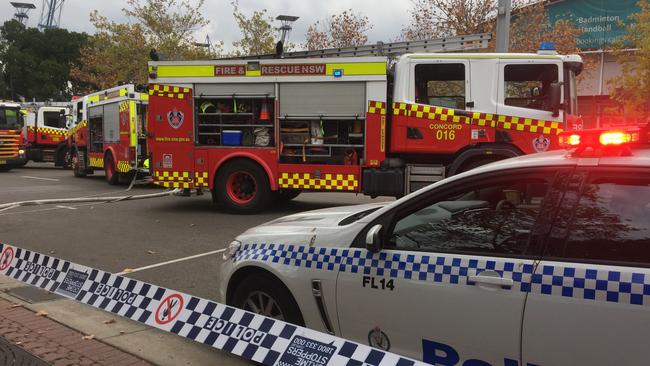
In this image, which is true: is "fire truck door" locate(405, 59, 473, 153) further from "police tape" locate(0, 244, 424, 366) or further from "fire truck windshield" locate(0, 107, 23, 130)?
"fire truck windshield" locate(0, 107, 23, 130)

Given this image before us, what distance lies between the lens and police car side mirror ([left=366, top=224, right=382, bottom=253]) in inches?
112

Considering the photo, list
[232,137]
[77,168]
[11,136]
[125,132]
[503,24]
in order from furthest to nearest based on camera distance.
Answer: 1. [11,136]
2. [77,168]
3. [125,132]
4. [503,24]
5. [232,137]

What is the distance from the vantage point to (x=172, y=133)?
10.1 meters

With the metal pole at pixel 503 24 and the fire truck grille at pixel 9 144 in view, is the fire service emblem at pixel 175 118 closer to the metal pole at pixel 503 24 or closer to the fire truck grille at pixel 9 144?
the metal pole at pixel 503 24

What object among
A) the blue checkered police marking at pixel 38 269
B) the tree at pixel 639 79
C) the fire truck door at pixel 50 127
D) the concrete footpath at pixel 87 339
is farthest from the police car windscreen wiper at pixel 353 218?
the fire truck door at pixel 50 127

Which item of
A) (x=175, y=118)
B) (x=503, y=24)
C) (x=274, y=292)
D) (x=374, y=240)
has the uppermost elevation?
(x=503, y=24)

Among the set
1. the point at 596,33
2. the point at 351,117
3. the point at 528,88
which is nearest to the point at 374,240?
the point at 351,117

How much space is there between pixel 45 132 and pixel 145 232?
A: 20211 mm

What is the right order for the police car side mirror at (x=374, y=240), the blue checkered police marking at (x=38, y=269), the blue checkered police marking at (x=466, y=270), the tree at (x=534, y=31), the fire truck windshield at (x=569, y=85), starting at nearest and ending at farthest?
the blue checkered police marking at (x=466, y=270) < the police car side mirror at (x=374, y=240) < the blue checkered police marking at (x=38, y=269) < the fire truck windshield at (x=569, y=85) < the tree at (x=534, y=31)

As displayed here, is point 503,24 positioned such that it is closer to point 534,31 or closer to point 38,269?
point 534,31

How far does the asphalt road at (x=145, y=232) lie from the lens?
6.13m

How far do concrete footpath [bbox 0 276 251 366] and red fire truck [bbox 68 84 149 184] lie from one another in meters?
10.5

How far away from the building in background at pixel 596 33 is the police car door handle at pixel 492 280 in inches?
908

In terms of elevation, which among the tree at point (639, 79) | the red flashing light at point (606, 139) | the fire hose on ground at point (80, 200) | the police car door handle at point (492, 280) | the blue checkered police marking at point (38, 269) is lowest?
the fire hose on ground at point (80, 200)
